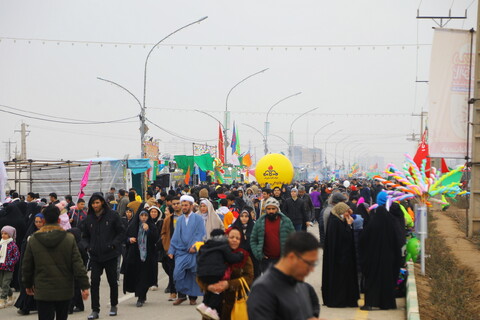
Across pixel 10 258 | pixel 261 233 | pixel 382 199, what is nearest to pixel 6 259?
pixel 10 258

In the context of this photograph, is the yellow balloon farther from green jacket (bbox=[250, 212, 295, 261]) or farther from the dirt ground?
green jacket (bbox=[250, 212, 295, 261])

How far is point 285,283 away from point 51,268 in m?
4.05

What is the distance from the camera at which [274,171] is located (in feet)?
90.5

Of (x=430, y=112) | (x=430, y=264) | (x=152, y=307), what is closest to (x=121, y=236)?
(x=152, y=307)

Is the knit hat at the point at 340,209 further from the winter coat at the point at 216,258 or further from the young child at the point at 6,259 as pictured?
the young child at the point at 6,259

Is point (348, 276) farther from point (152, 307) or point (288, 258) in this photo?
point (288, 258)

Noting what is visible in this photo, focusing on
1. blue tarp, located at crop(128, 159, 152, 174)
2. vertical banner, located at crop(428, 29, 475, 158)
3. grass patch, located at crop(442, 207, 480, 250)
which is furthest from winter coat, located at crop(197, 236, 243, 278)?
blue tarp, located at crop(128, 159, 152, 174)

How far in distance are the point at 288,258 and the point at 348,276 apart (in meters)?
6.99

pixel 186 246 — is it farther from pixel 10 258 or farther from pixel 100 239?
pixel 10 258

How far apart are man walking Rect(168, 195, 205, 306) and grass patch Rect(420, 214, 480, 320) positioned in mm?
3302

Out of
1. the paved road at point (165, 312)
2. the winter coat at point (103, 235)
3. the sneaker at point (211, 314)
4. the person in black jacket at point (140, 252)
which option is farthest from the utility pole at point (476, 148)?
the sneaker at point (211, 314)

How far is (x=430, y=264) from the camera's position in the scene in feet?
50.9

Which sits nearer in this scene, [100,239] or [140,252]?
[100,239]

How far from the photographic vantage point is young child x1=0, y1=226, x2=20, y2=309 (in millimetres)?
11445
